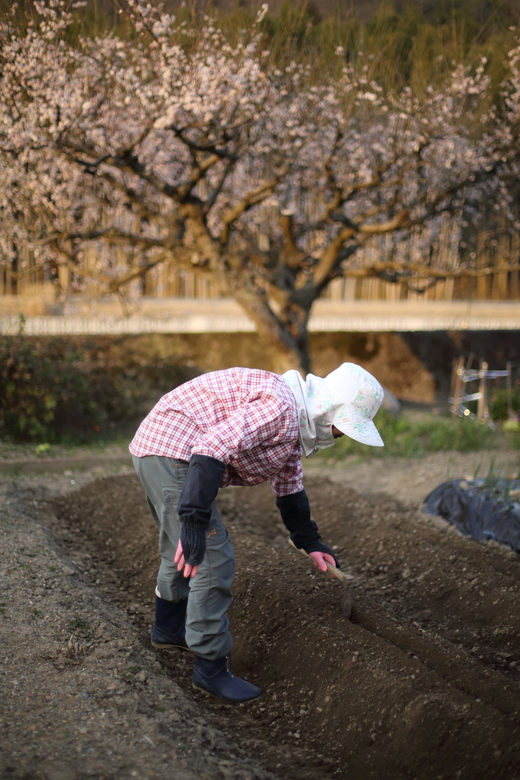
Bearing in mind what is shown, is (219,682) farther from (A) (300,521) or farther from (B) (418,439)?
(B) (418,439)

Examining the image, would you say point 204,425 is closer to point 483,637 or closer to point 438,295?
point 483,637

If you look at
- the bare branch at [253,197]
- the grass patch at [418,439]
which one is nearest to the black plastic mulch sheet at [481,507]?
the grass patch at [418,439]

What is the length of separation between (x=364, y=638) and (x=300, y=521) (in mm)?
585

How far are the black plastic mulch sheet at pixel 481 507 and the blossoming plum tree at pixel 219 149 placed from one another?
3.16 m

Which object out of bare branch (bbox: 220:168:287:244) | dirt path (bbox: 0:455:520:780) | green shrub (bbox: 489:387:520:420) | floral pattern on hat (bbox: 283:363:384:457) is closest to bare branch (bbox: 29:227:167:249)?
bare branch (bbox: 220:168:287:244)

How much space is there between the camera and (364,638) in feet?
9.29

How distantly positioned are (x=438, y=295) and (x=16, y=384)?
1050 centimetres

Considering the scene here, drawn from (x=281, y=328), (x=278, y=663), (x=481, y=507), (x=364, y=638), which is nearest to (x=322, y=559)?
(x=364, y=638)

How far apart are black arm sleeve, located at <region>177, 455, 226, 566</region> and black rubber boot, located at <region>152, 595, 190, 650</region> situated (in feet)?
2.48

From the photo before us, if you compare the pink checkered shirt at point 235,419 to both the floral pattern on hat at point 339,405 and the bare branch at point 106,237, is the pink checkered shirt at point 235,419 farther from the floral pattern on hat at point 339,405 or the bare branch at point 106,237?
the bare branch at point 106,237

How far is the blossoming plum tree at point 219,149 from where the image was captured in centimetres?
564

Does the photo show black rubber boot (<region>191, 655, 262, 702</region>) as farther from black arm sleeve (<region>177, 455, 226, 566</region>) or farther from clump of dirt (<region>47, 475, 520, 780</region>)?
black arm sleeve (<region>177, 455, 226, 566</region>)

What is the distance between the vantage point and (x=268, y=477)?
8.39 ft

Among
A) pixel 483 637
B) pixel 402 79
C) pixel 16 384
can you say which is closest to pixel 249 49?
pixel 402 79
